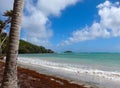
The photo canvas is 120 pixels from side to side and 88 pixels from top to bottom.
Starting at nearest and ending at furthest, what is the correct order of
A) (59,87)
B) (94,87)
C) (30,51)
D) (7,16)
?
(59,87) → (94,87) → (7,16) → (30,51)

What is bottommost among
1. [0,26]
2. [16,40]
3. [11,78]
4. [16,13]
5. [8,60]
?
[11,78]

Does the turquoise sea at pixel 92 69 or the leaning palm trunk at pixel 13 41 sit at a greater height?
the leaning palm trunk at pixel 13 41

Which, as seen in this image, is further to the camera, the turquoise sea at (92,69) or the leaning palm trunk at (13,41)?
the turquoise sea at (92,69)

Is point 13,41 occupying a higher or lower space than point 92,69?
higher

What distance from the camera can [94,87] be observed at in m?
16.5

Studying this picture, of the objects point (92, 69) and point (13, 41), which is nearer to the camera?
point (13, 41)

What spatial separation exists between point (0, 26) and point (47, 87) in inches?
966

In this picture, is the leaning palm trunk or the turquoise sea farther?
the turquoise sea

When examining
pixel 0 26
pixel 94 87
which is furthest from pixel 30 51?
pixel 94 87

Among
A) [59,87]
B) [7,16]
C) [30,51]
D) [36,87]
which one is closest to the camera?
[36,87]

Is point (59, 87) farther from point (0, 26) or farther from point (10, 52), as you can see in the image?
point (0, 26)

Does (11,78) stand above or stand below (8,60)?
below

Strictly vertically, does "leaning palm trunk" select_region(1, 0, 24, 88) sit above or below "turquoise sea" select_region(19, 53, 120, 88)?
above

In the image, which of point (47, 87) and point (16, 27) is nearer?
point (16, 27)
